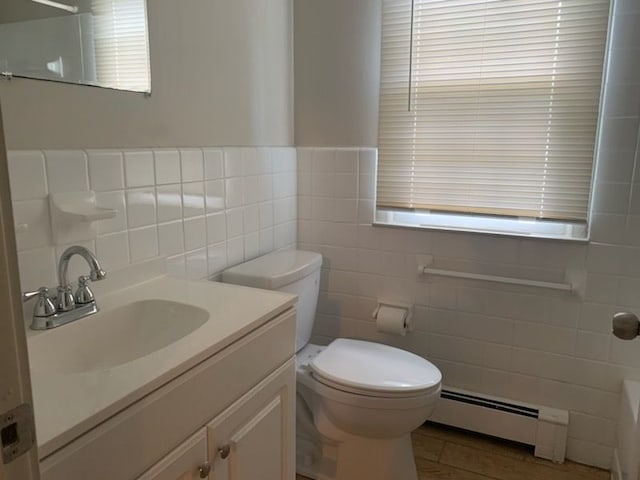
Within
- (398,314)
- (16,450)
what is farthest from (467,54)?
(16,450)

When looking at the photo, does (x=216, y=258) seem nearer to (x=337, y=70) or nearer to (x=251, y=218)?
(x=251, y=218)

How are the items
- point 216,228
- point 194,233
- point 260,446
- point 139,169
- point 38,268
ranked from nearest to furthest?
1. point 38,268
2. point 260,446
3. point 139,169
4. point 194,233
5. point 216,228

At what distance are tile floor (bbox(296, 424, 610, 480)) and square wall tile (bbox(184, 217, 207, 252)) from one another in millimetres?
1003

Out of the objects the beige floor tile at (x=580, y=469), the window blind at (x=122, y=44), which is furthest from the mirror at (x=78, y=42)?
the beige floor tile at (x=580, y=469)

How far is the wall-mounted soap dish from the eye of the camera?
3.84ft

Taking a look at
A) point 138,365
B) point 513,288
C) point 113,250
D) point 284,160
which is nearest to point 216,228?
point 113,250

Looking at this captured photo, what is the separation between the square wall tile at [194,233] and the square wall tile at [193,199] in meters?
0.02

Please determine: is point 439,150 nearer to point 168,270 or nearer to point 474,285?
point 474,285

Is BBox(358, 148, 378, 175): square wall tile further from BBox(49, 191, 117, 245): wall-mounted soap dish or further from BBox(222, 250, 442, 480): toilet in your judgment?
BBox(49, 191, 117, 245): wall-mounted soap dish

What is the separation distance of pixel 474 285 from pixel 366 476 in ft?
2.83

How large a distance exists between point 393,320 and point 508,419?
0.62 m

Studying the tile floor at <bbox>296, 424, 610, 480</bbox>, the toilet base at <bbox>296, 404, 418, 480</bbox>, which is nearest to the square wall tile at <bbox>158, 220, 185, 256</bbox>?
the toilet base at <bbox>296, 404, 418, 480</bbox>

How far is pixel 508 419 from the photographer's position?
6.66ft

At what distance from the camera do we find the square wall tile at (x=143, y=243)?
140 centimetres
